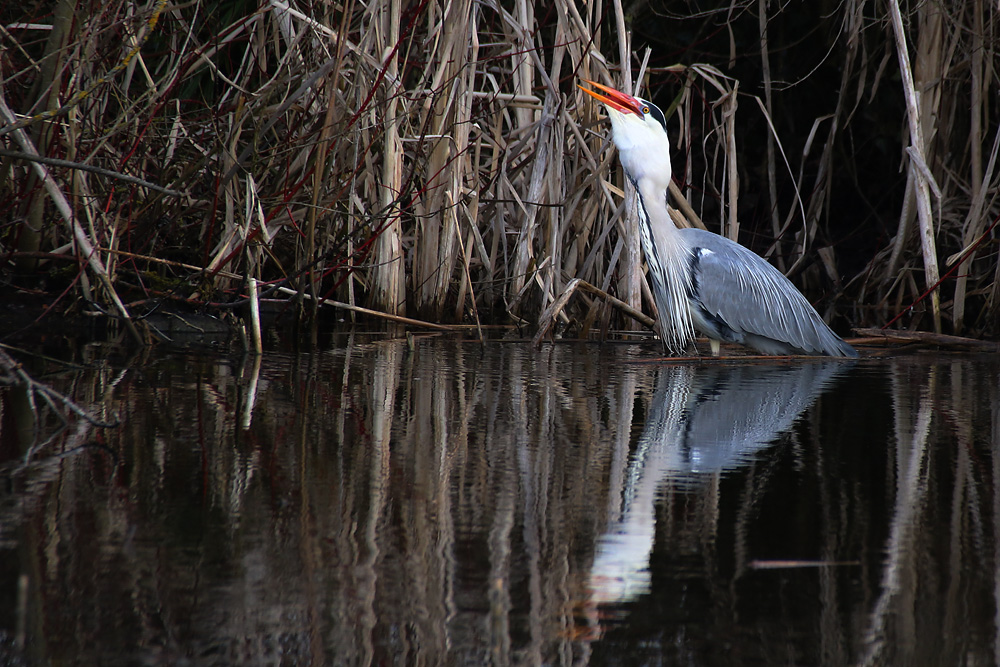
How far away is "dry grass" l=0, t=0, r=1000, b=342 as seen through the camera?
4.70 m

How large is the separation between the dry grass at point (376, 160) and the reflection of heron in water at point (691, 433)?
1.24 metres

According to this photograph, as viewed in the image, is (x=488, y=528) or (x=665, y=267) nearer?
(x=488, y=528)

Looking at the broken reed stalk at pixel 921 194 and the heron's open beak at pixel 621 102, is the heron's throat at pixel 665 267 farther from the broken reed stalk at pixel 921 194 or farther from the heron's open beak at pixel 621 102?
the broken reed stalk at pixel 921 194

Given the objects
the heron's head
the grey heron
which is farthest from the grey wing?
the heron's head

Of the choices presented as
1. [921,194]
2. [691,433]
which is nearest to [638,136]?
[921,194]

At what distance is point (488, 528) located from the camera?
204cm

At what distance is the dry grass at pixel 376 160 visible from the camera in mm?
4703

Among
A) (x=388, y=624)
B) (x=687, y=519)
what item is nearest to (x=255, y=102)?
(x=687, y=519)

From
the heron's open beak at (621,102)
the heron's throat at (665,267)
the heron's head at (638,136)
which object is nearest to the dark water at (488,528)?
the heron's throat at (665,267)

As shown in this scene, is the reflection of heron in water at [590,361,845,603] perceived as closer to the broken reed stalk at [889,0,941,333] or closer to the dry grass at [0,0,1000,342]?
the broken reed stalk at [889,0,941,333]

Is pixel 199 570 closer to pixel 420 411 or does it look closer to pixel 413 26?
pixel 420 411

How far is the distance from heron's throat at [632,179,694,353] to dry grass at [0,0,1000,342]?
25cm

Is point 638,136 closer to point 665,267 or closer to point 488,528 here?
point 665,267

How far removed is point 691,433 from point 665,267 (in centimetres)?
200
